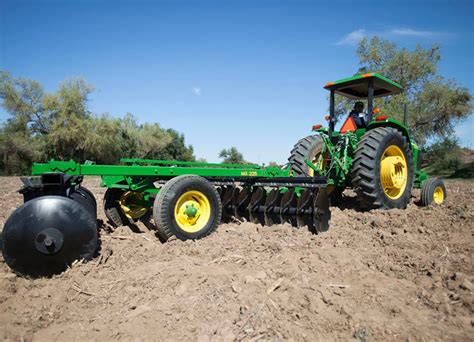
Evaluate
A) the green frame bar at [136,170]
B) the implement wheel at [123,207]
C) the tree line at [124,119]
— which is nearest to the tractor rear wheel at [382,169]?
the green frame bar at [136,170]

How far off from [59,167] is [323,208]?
331 cm

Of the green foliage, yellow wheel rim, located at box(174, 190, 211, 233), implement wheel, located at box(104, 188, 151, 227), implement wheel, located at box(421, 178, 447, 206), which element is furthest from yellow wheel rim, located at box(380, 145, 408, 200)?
the green foliage

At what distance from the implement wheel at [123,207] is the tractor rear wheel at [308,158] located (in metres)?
2.64

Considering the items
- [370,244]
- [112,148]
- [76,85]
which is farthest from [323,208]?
[76,85]

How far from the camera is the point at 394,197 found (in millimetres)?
5965

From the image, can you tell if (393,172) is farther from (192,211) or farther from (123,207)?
(123,207)

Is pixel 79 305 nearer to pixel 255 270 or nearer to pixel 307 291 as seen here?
pixel 255 270

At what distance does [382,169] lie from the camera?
18.5 feet

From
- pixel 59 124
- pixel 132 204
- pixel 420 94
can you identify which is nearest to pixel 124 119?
pixel 59 124

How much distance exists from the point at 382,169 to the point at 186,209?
3200 millimetres

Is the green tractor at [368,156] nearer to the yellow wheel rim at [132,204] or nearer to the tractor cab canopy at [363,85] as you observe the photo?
the tractor cab canopy at [363,85]

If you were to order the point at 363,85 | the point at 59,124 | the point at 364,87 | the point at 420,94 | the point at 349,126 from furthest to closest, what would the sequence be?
1. the point at 59,124
2. the point at 420,94
3. the point at 364,87
4. the point at 363,85
5. the point at 349,126

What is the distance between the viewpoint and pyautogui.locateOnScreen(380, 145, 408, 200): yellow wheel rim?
18.4 ft

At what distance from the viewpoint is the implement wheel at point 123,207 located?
217 inches
